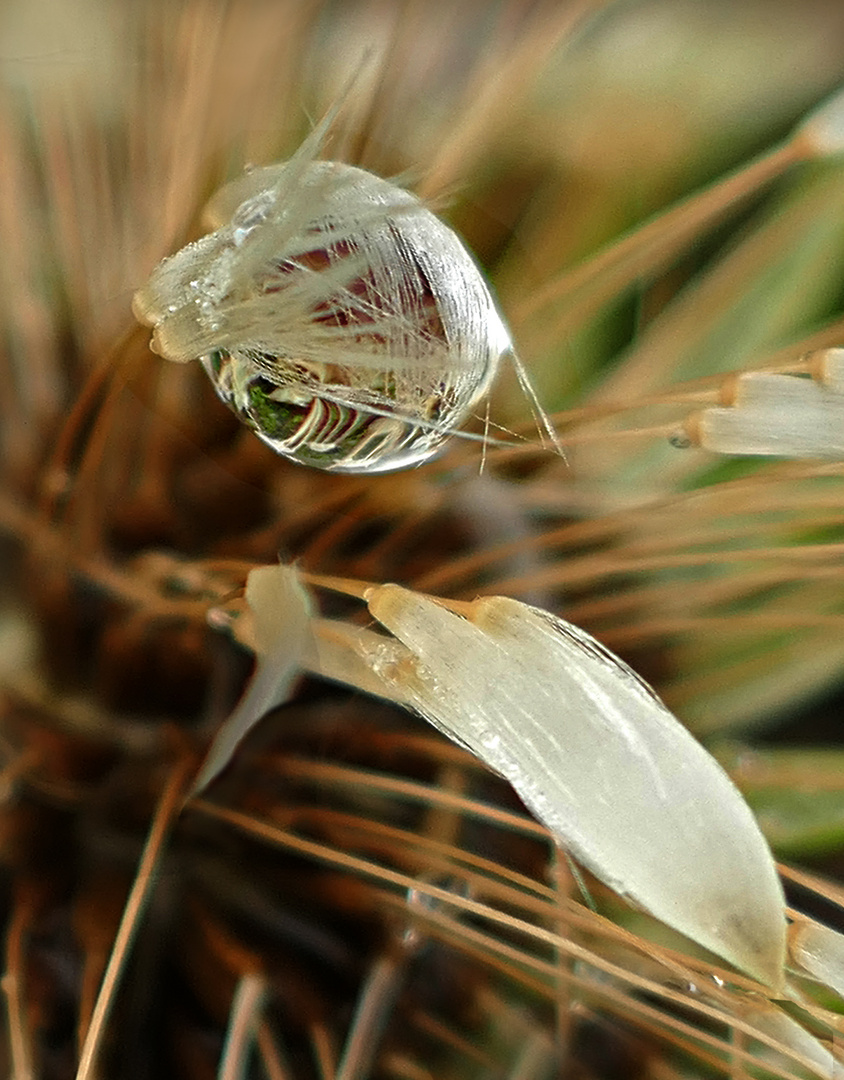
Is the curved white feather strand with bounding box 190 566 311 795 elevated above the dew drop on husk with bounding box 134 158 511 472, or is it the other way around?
the dew drop on husk with bounding box 134 158 511 472

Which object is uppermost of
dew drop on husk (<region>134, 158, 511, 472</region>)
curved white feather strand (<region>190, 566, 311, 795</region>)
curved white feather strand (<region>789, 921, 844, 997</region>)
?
dew drop on husk (<region>134, 158, 511, 472</region>)

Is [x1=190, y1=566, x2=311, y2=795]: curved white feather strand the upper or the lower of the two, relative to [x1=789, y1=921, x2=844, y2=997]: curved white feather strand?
upper

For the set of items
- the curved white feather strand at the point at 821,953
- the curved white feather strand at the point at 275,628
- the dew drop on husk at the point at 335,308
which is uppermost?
the dew drop on husk at the point at 335,308

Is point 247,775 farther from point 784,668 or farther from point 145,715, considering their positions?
point 784,668

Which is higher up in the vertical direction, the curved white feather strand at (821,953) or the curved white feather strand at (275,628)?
the curved white feather strand at (275,628)

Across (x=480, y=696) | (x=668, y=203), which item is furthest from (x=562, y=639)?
(x=668, y=203)

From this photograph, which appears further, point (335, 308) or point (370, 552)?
point (370, 552)

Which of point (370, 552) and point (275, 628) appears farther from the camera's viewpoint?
point (370, 552)

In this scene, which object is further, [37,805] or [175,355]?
[37,805]
